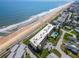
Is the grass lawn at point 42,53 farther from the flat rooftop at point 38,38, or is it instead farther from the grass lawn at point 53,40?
the grass lawn at point 53,40

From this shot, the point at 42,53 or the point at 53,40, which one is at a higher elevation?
the point at 42,53

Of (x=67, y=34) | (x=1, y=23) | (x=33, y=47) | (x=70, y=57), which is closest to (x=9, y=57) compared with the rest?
(x=33, y=47)

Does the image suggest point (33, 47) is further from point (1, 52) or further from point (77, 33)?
point (77, 33)

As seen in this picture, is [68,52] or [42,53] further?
[68,52]

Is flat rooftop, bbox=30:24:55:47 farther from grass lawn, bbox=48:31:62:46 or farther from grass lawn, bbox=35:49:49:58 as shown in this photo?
grass lawn, bbox=35:49:49:58

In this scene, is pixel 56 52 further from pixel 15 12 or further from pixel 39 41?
pixel 15 12

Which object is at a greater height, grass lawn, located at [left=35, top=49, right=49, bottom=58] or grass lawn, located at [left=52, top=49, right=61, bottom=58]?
grass lawn, located at [left=35, top=49, right=49, bottom=58]

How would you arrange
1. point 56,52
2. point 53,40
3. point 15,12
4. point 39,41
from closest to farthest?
point 56,52 → point 39,41 → point 53,40 → point 15,12

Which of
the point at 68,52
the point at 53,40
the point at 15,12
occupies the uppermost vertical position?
the point at 68,52

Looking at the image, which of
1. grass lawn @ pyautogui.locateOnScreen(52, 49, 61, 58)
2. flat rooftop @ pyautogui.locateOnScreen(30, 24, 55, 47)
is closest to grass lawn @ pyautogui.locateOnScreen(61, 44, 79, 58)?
grass lawn @ pyautogui.locateOnScreen(52, 49, 61, 58)

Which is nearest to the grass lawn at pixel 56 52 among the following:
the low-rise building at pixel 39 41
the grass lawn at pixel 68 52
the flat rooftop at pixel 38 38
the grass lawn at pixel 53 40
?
the grass lawn at pixel 68 52

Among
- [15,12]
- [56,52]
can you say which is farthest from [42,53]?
[15,12]
